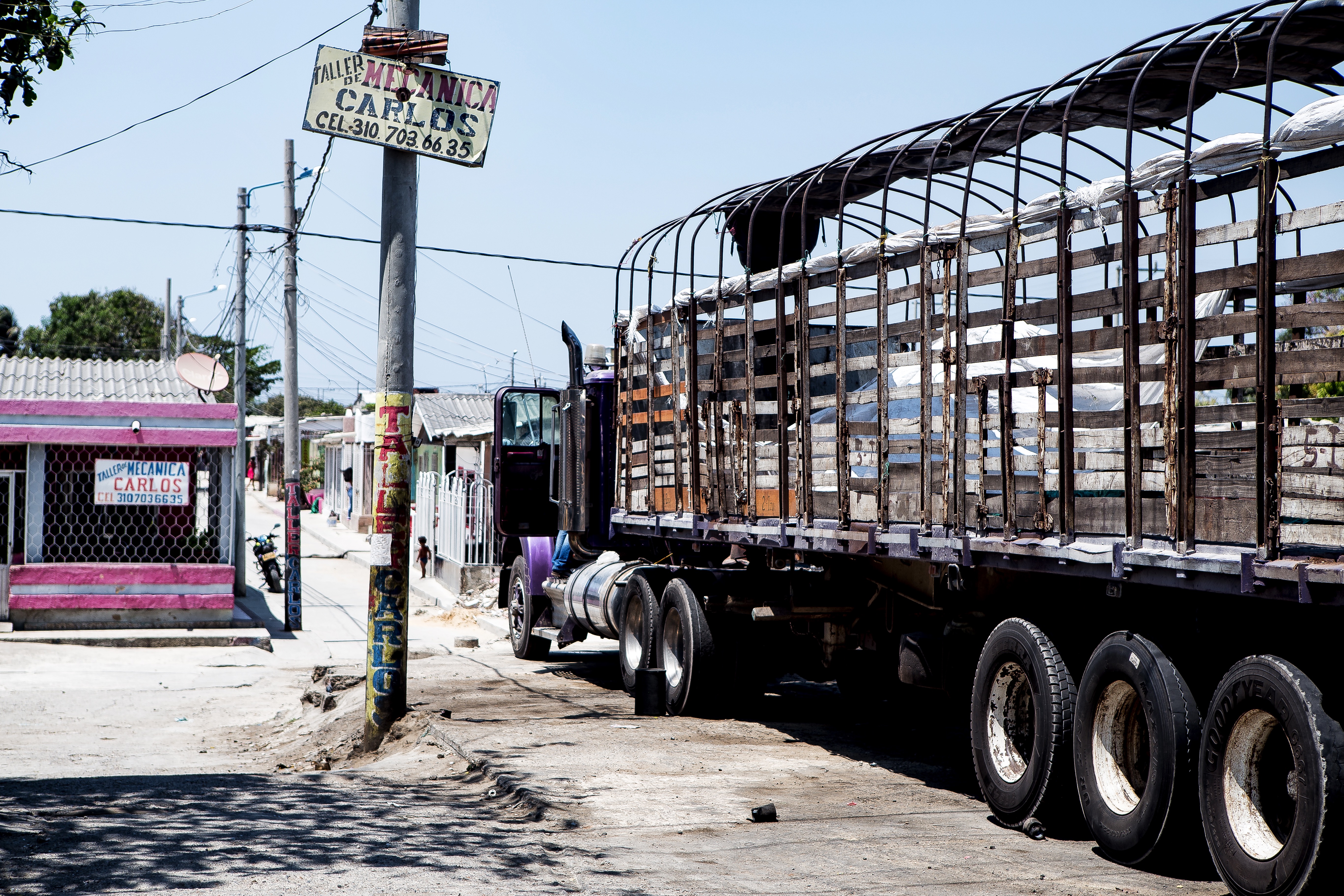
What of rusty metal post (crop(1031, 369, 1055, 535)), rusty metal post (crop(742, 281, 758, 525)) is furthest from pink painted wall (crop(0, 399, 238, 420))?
rusty metal post (crop(1031, 369, 1055, 535))

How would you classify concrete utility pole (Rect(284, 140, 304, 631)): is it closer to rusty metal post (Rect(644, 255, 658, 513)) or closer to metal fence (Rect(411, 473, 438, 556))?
metal fence (Rect(411, 473, 438, 556))

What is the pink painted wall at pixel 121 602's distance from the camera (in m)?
18.1

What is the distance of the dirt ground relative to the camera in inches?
231

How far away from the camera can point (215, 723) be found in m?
12.7

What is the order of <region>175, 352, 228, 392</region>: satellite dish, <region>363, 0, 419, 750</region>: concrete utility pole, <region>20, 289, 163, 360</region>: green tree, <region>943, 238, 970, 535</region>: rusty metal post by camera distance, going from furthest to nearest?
1. <region>20, 289, 163, 360</region>: green tree
2. <region>175, 352, 228, 392</region>: satellite dish
3. <region>363, 0, 419, 750</region>: concrete utility pole
4. <region>943, 238, 970, 535</region>: rusty metal post

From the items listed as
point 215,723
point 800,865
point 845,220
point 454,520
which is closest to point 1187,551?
point 800,865

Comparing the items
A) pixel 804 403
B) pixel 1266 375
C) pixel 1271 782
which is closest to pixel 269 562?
pixel 804 403

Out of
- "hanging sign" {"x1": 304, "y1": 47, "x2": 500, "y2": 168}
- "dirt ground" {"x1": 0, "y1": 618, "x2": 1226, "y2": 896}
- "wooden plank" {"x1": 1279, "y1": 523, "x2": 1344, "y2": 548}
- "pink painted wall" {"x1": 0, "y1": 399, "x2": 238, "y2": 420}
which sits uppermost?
"hanging sign" {"x1": 304, "y1": 47, "x2": 500, "y2": 168}

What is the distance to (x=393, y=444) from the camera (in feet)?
33.8

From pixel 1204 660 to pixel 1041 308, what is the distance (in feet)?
6.22

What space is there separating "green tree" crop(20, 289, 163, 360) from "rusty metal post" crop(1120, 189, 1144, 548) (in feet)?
252

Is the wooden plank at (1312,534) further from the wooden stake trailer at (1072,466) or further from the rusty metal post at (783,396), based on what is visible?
the rusty metal post at (783,396)

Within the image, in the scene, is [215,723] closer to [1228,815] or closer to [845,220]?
[845,220]

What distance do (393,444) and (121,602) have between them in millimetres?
10240
